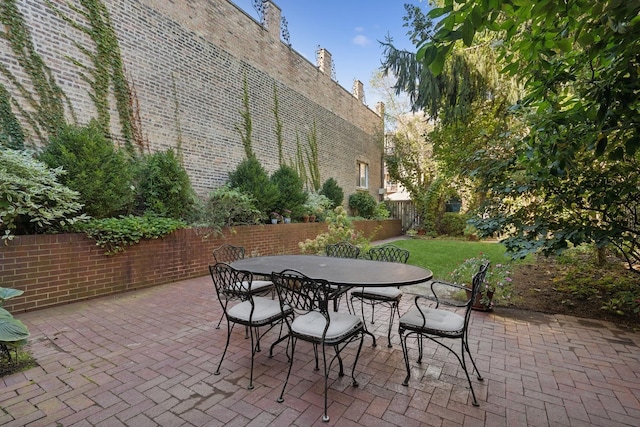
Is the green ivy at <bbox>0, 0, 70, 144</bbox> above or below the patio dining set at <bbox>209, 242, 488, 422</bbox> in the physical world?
above

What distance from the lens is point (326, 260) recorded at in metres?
3.40

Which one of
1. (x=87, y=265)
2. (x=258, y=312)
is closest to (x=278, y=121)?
(x=87, y=265)

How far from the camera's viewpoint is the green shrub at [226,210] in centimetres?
603

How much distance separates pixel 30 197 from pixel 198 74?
4.56 m

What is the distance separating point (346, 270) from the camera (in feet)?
9.19

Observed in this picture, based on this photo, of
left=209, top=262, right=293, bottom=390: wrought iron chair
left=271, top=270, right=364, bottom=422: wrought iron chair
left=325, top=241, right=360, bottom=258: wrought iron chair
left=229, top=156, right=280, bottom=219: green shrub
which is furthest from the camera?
left=229, top=156, right=280, bottom=219: green shrub

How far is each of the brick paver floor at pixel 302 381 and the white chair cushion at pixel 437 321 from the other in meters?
0.41

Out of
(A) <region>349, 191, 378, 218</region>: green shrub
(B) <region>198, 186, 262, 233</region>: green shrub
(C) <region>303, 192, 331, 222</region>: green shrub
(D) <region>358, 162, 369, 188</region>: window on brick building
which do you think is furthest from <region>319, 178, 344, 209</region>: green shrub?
(B) <region>198, 186, 262, 233</region>: green shrub

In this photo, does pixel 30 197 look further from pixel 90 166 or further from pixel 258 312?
pixel 258 312

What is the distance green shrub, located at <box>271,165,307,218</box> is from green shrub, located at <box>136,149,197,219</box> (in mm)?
2740

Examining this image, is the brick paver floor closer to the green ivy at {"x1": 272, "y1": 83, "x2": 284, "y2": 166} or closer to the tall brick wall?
the tall brick wall

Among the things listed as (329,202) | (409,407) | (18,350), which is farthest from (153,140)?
(409,407)

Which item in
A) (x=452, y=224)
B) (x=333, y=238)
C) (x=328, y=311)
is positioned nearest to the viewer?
(x=328, y=311)

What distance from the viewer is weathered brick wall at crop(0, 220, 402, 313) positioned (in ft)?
11.6
